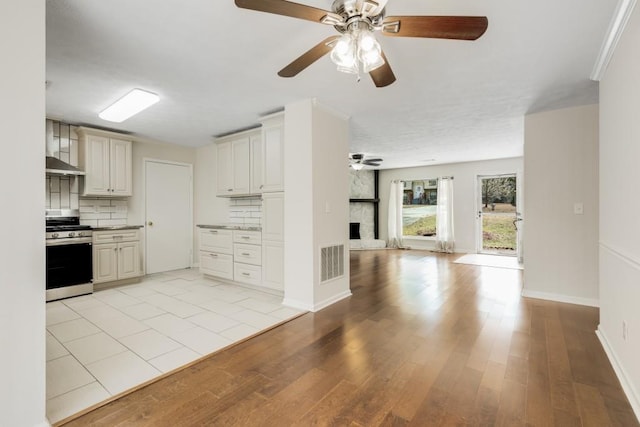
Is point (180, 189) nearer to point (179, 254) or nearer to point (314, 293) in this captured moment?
point (179, 254)

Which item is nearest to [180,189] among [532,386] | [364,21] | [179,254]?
[179,254]

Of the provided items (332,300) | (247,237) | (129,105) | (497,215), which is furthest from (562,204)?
(129,105)

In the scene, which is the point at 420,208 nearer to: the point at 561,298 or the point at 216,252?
the point at 561,298

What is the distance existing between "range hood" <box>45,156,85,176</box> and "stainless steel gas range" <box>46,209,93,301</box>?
25.7 inches

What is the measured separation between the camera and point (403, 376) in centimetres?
200

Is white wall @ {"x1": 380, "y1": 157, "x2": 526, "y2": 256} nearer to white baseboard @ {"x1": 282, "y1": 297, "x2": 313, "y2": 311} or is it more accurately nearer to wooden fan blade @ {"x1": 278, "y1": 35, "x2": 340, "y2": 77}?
white baseboard @ {"x1": 282, "y1": 297, "x2": 313, "y2": 311}

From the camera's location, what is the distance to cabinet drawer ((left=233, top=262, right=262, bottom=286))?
13.3ft

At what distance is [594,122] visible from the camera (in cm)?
340

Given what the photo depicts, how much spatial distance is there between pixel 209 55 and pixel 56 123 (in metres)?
3.38

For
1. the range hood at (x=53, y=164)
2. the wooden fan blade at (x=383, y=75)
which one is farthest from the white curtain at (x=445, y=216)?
the range hood at (x=53, y=164)

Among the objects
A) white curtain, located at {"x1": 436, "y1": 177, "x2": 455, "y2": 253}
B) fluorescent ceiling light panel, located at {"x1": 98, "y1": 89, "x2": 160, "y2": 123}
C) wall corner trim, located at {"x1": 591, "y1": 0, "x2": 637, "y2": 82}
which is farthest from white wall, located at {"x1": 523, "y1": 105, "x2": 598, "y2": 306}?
fluorescent ceiling light panel, located at {"x1": 98, "y1": 89, "x2": 160, "y2": 123}

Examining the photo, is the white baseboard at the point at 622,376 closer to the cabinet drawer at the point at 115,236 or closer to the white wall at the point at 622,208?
the white wall at the point at 622,208

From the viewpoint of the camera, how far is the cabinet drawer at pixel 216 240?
4.45 metres

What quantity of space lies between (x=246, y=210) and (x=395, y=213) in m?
4.89
